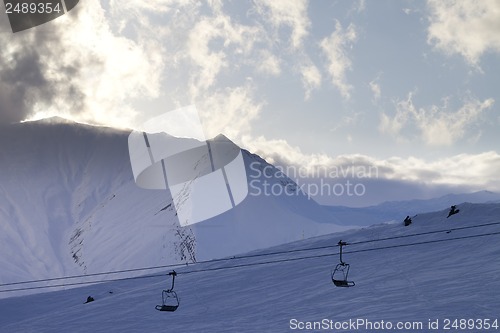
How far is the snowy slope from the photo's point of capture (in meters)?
22.2

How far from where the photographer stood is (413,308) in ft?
70.6

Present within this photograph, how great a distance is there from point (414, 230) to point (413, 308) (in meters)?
17.8

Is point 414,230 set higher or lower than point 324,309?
higher

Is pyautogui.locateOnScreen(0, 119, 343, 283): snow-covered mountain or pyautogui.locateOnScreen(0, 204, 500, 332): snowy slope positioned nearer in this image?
pyautogui.locateOnScreen(0, 204, 500, 332): snowy slope

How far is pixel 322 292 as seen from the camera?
27.8 m

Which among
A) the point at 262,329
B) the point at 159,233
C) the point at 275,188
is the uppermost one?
the point at 275,188

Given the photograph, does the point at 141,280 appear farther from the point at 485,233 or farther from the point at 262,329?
the point at 485,233

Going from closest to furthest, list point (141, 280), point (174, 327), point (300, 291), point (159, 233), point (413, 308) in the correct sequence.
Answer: point (413, 308) → point (174, 327) → point (300, 291) → point (141, 280) → point (159, 233)

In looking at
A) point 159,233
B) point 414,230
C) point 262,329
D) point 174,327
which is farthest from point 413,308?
point 159,233

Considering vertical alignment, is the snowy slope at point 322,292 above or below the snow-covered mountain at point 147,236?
below

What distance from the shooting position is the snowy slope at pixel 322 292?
2219 cm

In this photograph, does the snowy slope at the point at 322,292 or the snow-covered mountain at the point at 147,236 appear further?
the snow-covered mountain at the point at 147,236

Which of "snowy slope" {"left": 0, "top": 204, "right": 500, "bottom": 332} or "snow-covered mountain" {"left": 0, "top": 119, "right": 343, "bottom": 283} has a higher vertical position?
"snow-covered mountain" {"left": 0, "top": 119, "right": 343, "bottom": 283}

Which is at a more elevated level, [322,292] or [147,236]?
[147,236]
